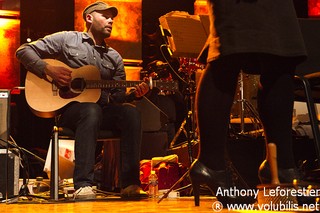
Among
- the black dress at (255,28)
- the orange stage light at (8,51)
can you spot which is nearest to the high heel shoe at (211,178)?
the black dress at (255,28)

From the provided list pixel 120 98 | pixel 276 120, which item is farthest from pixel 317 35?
pixel 120 98

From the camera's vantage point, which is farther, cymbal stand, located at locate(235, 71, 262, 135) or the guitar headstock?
cymbal stand, located at locate(235, 71, 262, 135)

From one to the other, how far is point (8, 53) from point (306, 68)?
14.1ft

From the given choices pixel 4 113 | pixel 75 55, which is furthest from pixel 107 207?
pixel 75 55

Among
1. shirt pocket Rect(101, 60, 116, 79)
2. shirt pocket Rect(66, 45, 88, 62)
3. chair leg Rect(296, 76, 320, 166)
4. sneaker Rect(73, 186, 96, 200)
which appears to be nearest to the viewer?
chair leg Rect(296, 76, 320, 166)

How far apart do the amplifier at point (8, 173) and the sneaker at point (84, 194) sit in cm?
41

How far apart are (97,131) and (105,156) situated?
728mm

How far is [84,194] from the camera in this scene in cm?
340

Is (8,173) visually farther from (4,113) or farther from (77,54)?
(77,54)

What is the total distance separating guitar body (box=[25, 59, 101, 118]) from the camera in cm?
363

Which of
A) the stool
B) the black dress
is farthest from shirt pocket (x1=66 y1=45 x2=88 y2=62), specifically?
the black dress

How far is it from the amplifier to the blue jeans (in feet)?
1.22

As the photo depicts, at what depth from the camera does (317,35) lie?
115 inches

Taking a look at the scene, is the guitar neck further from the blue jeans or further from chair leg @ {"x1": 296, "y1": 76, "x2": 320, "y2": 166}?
chair leg @ {"x1": 296, "y1": 76, "x2": 320, "y2": 166}
